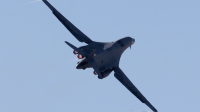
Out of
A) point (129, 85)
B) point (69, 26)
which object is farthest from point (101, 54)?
point (69, 26)

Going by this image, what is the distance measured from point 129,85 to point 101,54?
27.4 feet

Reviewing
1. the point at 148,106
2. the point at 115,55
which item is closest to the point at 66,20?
the point at 115,55

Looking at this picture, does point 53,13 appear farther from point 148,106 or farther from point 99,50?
point 148,106

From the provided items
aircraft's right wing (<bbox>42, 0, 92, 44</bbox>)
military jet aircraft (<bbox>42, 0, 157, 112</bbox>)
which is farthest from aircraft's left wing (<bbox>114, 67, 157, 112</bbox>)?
aircraft's right wing (<bbox>42, 0, 92, 44</bbox>)

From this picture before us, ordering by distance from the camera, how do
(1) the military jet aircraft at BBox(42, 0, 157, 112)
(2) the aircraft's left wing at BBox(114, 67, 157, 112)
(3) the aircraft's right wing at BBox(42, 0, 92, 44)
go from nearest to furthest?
(1) the military jet aircraft at BBox(42, 0, 157, 112), (2) the aircraft's left wing at BBox(114, 67, 157, 112), (3) the aircraft's right wing at BBox(42, 0, 92, 44)

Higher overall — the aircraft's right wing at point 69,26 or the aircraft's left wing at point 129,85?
the aircraft's right wing at point 69,26

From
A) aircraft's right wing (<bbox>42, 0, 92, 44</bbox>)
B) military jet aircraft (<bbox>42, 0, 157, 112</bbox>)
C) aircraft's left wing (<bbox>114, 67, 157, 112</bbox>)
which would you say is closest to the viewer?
military jet aircraft (<bbox>42, 0, 157, 112</bbox>)

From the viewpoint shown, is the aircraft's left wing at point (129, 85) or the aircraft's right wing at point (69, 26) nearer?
the aircraft's left wing at point (129, 85)

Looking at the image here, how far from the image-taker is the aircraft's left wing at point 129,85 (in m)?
115

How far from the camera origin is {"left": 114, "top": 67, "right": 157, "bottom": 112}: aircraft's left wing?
115m

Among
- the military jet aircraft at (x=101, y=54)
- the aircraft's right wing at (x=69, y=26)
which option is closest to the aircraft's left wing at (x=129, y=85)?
the military jet aircraft at (x=101, y=54)

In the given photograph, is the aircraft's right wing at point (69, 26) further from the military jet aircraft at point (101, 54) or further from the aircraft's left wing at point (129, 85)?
the aircraft's left wing at point (129, 85)

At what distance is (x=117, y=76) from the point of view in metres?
115

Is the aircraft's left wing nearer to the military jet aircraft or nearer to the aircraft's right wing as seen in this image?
the military jet aircraft
